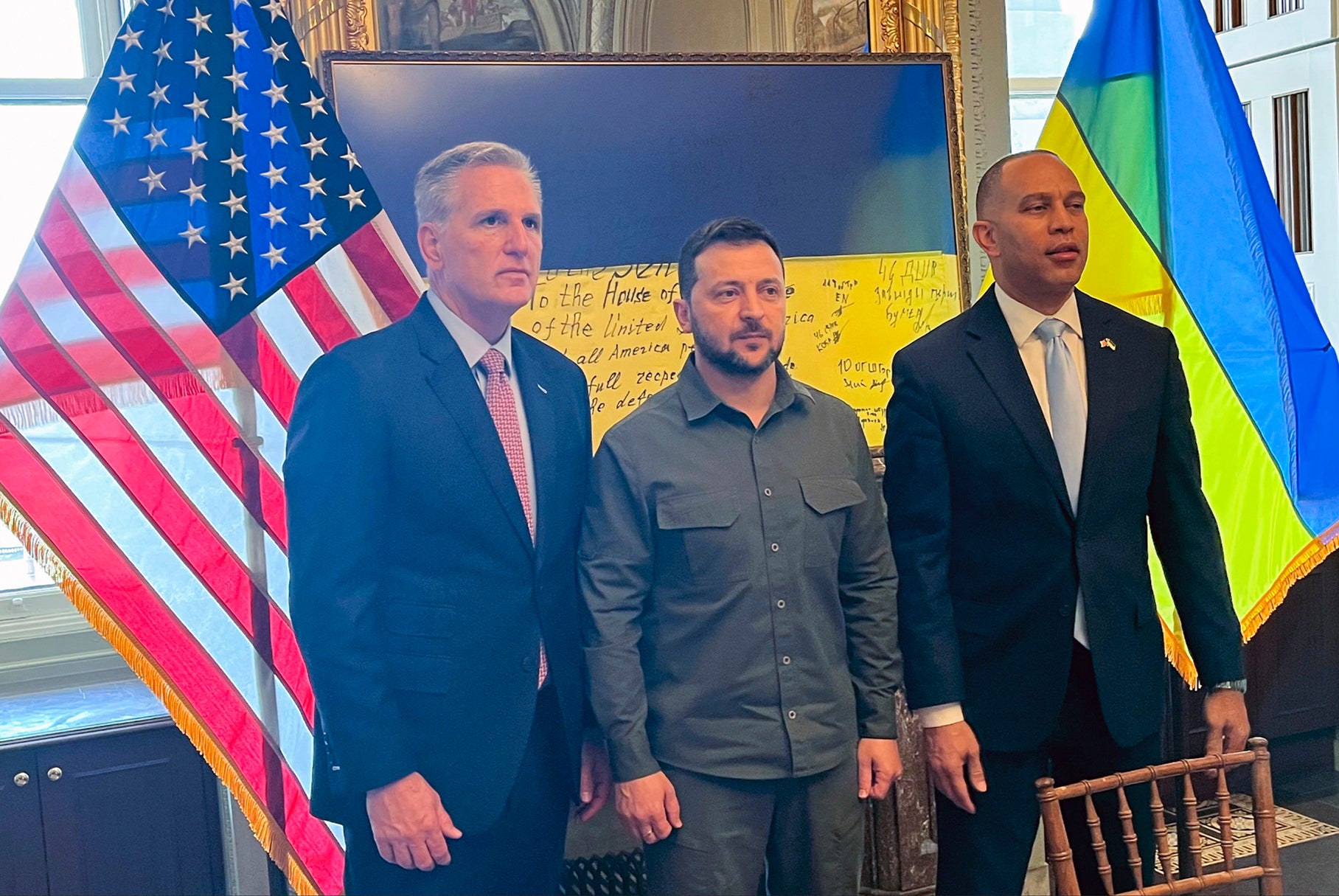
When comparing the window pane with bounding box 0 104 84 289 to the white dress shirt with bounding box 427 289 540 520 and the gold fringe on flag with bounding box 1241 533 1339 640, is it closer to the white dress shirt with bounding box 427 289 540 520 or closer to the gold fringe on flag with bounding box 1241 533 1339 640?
the white dress shirt with bounding box 427 289 540 520

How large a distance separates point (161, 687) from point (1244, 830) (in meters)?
2.87

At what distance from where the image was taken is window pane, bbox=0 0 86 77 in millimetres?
3102

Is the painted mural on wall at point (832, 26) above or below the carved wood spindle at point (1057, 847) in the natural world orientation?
above

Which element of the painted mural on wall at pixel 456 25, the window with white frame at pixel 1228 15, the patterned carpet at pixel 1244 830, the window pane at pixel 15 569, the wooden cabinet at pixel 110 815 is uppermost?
the window with white frame at pixel 1228 15

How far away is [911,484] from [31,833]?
200 cm

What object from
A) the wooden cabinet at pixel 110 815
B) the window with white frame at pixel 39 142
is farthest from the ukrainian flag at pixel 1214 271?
the window with white frame at pixel 39 142

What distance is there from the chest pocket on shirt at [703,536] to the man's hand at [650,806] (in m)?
0.30

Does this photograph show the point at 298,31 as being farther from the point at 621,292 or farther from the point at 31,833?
the point at 31,833

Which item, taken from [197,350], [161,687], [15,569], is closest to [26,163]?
[15,569]

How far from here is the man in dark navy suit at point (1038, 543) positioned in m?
2.01

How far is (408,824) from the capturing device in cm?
176

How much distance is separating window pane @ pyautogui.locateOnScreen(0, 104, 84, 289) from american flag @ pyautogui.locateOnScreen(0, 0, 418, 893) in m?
1.32

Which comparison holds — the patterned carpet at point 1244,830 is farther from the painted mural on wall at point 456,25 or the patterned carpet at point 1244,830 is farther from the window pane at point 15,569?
the window pane at point 15,569

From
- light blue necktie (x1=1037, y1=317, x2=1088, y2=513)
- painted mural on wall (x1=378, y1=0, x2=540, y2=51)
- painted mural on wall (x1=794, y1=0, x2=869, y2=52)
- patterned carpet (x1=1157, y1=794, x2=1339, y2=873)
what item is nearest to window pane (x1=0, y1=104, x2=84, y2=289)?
painted mural on wall (x1=378, y1=0, x2=540, y2=51)
